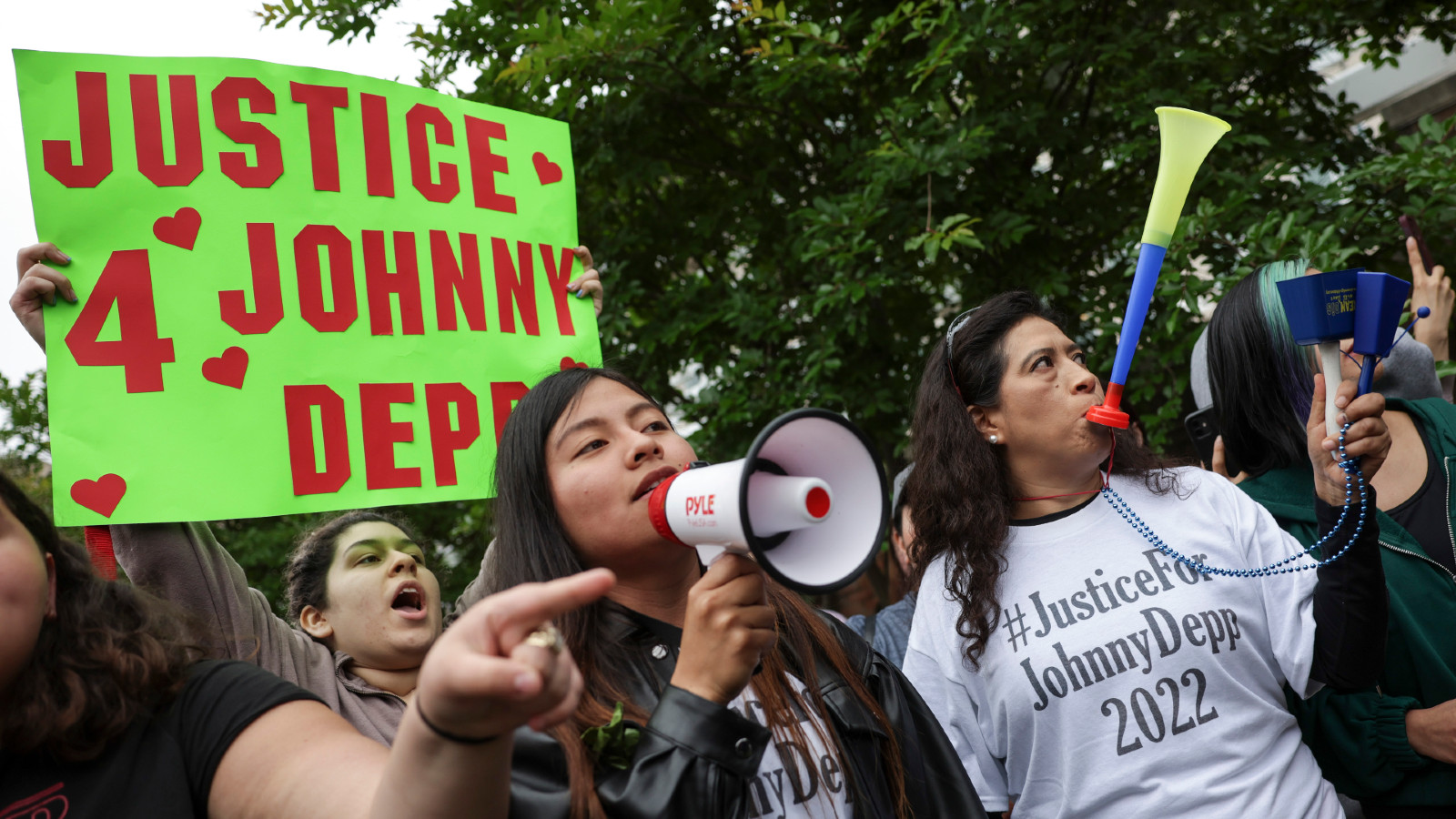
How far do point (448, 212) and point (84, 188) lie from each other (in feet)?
2.74

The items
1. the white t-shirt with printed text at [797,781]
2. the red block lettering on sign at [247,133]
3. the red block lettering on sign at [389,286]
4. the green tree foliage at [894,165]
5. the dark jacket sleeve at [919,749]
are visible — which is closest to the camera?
the white t-shirt with printed text at [797,781]

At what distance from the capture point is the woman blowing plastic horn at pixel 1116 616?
6.52 feet

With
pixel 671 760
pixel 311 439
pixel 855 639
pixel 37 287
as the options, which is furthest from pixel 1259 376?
pixel 37 287

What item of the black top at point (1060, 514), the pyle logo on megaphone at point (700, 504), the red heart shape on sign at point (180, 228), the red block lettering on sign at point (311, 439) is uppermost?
the red heart shape on sign at point (180, 228)

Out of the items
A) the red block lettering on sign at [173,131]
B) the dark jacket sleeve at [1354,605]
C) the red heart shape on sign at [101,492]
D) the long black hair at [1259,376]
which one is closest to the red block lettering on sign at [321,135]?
the red block lettering on sign at [173,131]

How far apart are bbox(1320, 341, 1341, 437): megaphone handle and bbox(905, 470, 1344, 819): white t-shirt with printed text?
0.34m

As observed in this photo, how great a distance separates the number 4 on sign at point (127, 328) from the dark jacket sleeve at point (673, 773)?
1.44 metres

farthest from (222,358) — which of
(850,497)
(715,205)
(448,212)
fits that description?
(715,205)

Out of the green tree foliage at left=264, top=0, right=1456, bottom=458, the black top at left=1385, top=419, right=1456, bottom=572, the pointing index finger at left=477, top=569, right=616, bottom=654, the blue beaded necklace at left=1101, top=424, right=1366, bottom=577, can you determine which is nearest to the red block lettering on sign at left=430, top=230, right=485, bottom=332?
the green tree foliage at left=264, top=0, right=1456, bottom=458

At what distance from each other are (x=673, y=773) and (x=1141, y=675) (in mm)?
1140

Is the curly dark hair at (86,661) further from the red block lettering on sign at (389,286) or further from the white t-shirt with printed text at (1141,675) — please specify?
the white t-shirt with printed text at (1141,675)

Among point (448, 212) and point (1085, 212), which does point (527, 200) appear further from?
point (1085, 212)

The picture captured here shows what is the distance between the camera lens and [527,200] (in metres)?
2.87

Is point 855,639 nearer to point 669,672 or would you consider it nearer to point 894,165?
point 669,672
